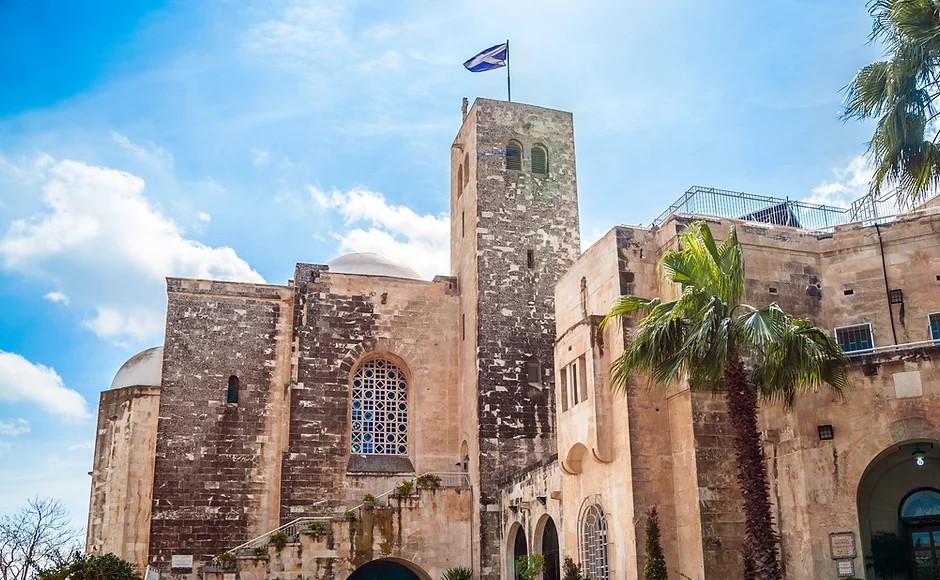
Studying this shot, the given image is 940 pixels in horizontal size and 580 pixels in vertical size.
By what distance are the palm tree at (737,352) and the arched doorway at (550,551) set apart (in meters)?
7.05

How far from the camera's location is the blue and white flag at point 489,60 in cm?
2903

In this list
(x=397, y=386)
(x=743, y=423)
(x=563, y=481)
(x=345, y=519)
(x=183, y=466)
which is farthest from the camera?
(x=397, y=386)

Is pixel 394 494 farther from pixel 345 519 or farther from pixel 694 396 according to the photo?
pixel 694 396

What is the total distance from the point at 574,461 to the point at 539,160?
11.4 meters

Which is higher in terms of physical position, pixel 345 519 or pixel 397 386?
pixel 397 386

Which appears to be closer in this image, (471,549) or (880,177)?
(880,177)

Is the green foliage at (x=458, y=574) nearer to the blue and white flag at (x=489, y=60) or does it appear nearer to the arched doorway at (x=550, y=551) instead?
the arched doorway at (x=550, y=551)

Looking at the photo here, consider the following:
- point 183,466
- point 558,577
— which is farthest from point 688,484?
point 183,466

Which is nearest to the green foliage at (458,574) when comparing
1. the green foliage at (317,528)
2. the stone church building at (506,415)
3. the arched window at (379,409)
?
the stone church building at (506,415)

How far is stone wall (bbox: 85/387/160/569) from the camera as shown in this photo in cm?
2694

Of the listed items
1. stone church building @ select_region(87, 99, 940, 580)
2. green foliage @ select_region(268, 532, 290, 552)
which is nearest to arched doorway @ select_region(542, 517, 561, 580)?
stone church building @ select_region(87, 99, 940, 580)

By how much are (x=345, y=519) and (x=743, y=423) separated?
40.4 feet

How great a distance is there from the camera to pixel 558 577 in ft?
71.0

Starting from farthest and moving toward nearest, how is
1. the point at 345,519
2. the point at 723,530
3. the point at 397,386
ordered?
the point at 397,386
the point at 345,519
the point at 723,530
